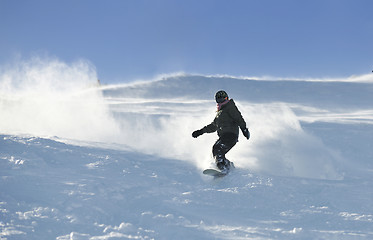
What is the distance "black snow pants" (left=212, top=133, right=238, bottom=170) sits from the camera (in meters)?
5.62

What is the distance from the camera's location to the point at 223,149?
233 inches

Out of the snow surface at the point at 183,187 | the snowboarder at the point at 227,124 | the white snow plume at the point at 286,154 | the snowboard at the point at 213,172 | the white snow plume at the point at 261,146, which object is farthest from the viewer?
the white snow plume at the point at 261,146

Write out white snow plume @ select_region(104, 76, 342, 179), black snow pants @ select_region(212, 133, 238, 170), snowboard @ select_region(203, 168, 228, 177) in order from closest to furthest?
snowboard @ select_region(203, 168, 228, 177)
black snow pants @ select_region(212, 133, 238, 170)
white snow plume @ select_region(104, 76, 342, 179)

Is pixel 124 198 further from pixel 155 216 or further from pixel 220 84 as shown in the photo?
pixel 220 84

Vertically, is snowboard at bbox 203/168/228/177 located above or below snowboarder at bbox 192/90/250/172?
below

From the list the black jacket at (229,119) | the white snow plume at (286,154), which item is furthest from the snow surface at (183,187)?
the black jacket at (229,119)

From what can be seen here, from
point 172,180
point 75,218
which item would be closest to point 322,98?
point 172,180

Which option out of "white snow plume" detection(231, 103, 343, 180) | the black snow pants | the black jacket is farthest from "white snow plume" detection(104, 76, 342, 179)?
the black jacket

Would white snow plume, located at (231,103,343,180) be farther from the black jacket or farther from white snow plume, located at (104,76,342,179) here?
the black jacket

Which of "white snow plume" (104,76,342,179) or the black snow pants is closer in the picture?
the black snow pants

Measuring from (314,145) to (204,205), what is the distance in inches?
172

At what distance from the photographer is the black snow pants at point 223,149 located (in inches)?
221

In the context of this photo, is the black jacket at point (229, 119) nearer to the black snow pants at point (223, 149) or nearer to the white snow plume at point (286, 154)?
the black snow pants at point (223, 149)

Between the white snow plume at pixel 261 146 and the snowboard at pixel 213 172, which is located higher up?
the white snow plume at pixel 261 146
